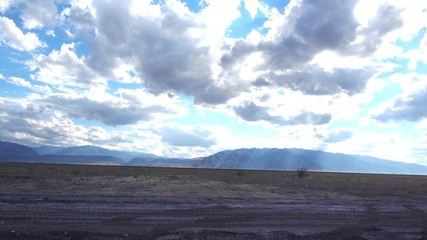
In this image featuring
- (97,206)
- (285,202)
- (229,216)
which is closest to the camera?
(229,216)

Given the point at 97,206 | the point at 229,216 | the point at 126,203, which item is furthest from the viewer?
the point at 126,203

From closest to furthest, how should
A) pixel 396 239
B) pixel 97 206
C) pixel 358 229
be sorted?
pixel 396 239
pixel 358 229
pixel 97 206

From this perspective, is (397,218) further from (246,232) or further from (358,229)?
(246,232)

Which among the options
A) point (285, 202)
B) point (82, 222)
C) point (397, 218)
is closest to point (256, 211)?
point (285, 202)

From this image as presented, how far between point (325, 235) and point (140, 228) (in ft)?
22.8

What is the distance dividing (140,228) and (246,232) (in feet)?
13.1

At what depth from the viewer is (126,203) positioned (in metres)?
24.0

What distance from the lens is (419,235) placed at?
17.4 meters

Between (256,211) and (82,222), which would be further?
(256,211)

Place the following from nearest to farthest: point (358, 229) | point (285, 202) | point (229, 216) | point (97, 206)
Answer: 1. point (358, 229)
2. point (229, 216)
3. point (97, 206)
4. point (285, 202)

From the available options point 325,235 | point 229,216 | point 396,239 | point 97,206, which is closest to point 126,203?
point 97,206

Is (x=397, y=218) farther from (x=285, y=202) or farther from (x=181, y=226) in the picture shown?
(x=181, y=226)

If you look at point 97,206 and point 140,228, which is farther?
point 97,206

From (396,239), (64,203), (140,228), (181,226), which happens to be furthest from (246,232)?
(64,203)
